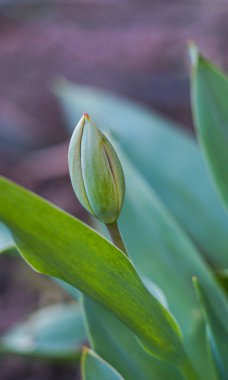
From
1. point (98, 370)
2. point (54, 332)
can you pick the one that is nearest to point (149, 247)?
point (98, 370)

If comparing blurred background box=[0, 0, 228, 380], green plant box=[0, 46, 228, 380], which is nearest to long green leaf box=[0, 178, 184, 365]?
green plant box=[0, 46, 228, 380]

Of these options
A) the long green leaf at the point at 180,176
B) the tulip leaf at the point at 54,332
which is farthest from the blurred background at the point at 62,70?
the long green leaf at the point at 180,176

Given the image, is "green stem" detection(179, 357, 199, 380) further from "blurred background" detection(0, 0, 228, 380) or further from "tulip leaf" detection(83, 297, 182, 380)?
"blurred background" detection(0, 0, 228, 380)

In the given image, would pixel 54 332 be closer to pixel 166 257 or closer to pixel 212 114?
pixel 166 257

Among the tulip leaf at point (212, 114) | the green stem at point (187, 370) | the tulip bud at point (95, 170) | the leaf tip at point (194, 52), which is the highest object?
the leaf tip at point (194, 52)

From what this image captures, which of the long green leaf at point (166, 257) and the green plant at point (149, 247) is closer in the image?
the green plant at point (149, 247)

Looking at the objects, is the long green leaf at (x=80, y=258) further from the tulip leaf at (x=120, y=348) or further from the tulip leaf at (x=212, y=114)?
the tulip leaf at (x=212, y=114)

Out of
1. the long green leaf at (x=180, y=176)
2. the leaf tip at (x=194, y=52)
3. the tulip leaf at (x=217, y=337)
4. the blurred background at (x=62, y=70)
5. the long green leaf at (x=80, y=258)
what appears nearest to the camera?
the long green leaf at (x=80, y=258)

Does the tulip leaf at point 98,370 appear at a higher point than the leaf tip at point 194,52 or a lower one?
lower
